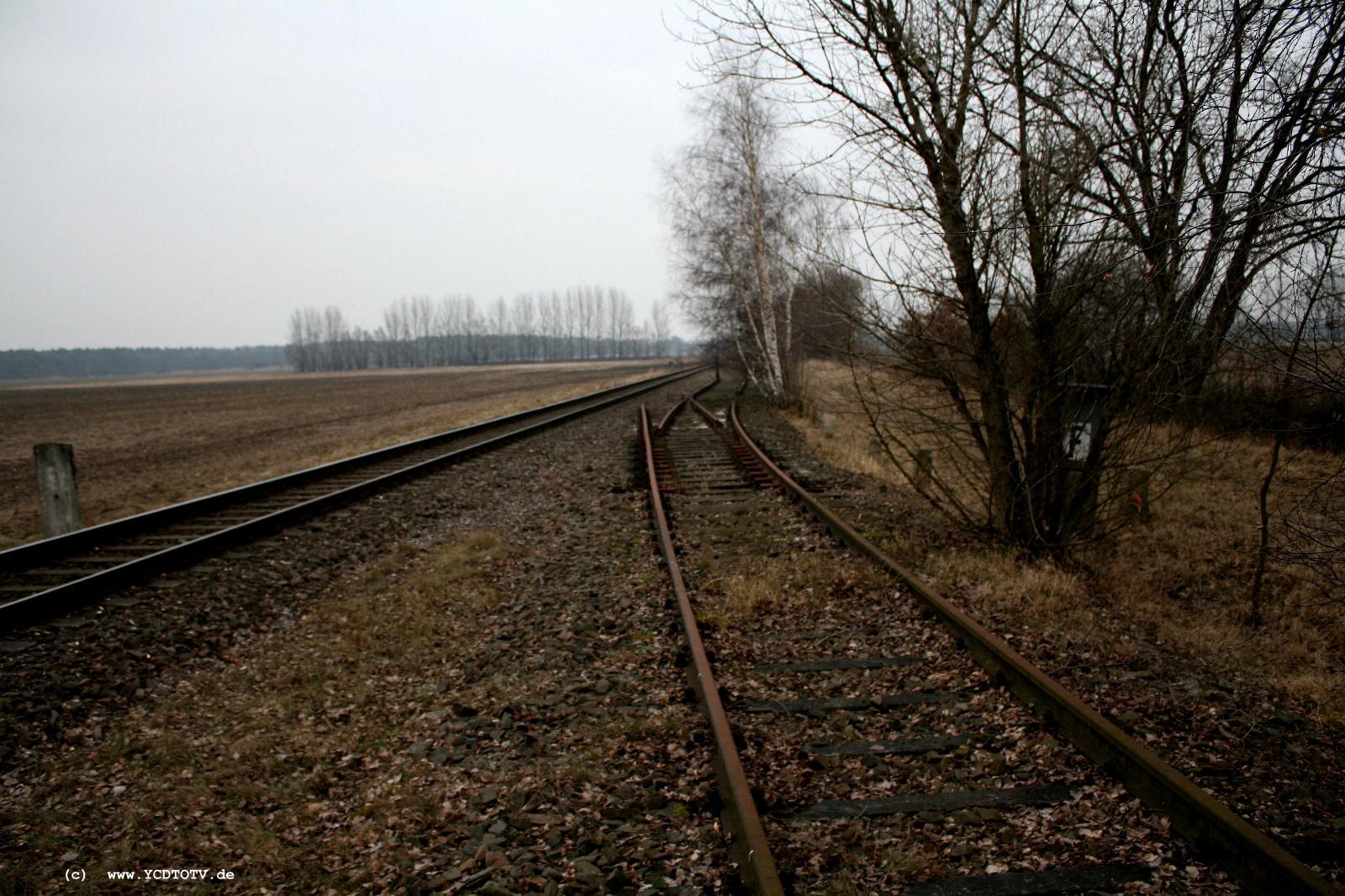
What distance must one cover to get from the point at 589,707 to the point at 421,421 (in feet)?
66.6

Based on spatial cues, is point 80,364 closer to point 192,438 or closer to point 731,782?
point 192,438

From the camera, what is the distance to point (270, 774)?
3.59 m

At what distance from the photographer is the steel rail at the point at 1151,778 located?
2.29 m

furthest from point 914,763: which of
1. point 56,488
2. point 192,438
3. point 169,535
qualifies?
point 192,438

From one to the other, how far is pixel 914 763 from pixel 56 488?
934 centimetres

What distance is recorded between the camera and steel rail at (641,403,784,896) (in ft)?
8.11

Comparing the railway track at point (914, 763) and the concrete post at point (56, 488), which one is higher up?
the concrete post at point (56, 488)

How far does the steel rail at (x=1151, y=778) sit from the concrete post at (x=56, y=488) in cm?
918

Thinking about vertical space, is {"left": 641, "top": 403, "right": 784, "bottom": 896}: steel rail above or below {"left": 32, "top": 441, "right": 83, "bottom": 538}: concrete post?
below

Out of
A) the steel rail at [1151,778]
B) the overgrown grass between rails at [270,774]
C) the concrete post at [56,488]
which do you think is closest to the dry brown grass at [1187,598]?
the steel rail at [1151,778]

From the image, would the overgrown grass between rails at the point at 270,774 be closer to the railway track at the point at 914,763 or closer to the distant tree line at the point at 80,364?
the railway track at the point at 914,763

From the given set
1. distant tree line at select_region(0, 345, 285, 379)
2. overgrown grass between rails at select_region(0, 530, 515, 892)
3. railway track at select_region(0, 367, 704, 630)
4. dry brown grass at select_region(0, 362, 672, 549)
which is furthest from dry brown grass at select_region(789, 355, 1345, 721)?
distant tree line at select_region(0, 345, 285, 379)

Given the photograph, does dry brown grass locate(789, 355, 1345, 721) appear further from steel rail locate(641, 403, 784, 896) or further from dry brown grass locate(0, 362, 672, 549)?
dry brown grass locate(0, 362, 672, 549)

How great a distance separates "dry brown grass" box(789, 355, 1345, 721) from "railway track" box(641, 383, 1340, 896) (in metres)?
0.76
